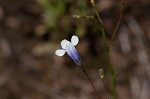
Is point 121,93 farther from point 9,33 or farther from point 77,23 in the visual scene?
point 9,33

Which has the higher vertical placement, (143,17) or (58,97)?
(143,17)

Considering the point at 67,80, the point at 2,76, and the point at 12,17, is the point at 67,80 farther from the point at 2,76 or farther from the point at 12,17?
the point at 12,17

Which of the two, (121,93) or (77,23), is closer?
(121,93)

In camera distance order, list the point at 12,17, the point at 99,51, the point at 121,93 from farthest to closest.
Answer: the point at 12,17 → the point at 99,51 → the point at 121,93

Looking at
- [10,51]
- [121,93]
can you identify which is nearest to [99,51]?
[121,93]

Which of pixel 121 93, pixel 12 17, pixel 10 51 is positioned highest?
pixel 12 17

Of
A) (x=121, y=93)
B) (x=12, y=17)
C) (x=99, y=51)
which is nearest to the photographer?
(x=121, y=93)

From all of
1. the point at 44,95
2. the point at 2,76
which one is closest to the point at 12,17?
the point at 2,76
